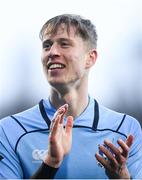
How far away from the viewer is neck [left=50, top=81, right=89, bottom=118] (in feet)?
3.43

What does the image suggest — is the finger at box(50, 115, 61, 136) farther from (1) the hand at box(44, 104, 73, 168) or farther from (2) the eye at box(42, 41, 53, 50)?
(2) the eye at box(42, 41, 53, 50)

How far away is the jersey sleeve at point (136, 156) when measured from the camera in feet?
3.33

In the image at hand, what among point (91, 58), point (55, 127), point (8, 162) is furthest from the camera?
point (91, 58)

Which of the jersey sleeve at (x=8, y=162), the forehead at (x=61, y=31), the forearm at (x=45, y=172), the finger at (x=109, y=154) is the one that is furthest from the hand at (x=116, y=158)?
the forehead at (x=61, y=31)

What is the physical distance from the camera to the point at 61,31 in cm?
103

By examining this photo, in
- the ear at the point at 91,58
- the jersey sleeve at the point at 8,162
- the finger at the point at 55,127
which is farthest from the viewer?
the ear at the point at 91,58

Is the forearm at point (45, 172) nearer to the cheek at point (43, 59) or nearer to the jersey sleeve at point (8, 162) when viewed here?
the jersey sleeve at point (8, 162)

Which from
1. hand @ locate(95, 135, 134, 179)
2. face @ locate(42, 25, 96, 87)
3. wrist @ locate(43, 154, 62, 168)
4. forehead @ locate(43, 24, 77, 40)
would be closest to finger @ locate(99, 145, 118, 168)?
hand @ locate(95, 135, 134, 179)

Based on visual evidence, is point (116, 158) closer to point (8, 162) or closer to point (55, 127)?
point (55, 127)

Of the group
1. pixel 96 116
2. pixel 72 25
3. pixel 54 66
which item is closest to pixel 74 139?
pixel 96 116

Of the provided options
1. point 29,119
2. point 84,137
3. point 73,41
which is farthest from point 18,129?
point 73,41

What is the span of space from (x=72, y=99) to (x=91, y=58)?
0.46 ft

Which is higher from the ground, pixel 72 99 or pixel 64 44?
pixel 64 44

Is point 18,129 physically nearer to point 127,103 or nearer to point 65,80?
point 65,80
